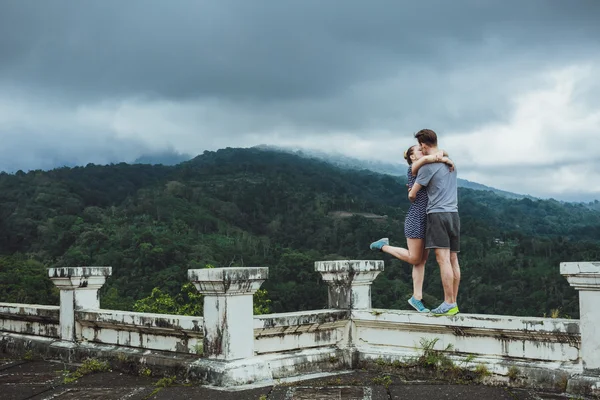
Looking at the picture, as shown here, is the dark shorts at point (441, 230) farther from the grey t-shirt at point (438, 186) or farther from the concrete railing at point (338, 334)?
the concrete railing at point (338, 334)

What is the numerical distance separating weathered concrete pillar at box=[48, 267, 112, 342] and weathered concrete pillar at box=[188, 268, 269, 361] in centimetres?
202

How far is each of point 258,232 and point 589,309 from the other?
3094 inches

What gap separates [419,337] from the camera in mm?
5215

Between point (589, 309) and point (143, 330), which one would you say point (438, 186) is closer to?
point (589, 309)

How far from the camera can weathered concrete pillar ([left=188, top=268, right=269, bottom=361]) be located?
4.95 meters

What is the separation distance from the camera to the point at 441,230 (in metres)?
5.11

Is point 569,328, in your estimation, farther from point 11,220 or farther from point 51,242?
point 11,220

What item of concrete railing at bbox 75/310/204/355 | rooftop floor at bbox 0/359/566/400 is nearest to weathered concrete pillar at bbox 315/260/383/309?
rooftop floor at bbox 0/359/566/400

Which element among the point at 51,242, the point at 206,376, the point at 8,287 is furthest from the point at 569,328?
the point at 51,242

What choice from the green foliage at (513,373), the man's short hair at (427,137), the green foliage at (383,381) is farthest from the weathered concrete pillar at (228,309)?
the green foliage at (513,373)

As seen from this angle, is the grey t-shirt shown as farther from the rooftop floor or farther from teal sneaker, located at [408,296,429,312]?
the rooftop floor

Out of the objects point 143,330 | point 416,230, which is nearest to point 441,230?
point 416,230

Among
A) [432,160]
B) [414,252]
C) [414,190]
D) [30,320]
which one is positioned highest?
[432,160]

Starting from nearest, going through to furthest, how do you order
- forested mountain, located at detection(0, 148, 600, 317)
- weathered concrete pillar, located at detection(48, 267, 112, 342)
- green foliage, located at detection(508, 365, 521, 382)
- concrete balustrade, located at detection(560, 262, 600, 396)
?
concrete balustrade, located at detection(560, 262, 600, 396)
green foliage, located at detection(508, 365, 521, 382)
weathered concrete pillar, located at detection(48, 267, 112, 342)
forested mountain, located at detection(0, 148, 600, 317)
